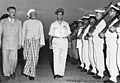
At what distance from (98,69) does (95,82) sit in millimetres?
615

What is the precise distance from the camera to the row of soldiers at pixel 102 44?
6895mm

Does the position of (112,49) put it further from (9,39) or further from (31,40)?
(9,39)

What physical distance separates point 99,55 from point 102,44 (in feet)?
0.95

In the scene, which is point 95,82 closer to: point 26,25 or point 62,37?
point 62,37

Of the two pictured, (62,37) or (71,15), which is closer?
(62,37)

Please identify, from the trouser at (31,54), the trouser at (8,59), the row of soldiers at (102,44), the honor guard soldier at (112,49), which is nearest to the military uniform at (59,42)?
the trouser at (31,54)

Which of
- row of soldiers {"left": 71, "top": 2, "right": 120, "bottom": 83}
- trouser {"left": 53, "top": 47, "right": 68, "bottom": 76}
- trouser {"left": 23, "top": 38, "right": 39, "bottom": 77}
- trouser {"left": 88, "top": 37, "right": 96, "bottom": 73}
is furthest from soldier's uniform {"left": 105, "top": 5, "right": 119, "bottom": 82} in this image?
trouser {"left": 23, "top": 38, "right": 39, "bottom": 77}

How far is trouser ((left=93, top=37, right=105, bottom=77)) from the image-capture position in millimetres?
7570

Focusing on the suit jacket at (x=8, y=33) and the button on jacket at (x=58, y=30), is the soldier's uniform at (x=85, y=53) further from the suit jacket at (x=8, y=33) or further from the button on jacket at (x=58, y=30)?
the suit jacket at (x=8, y=33)

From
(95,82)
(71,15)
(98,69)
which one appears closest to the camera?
(95,82)

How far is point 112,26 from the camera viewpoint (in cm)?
669

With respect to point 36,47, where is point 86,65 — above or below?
below

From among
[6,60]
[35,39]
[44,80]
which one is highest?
[35,39]

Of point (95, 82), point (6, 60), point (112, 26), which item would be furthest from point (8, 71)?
point (112, 26)
